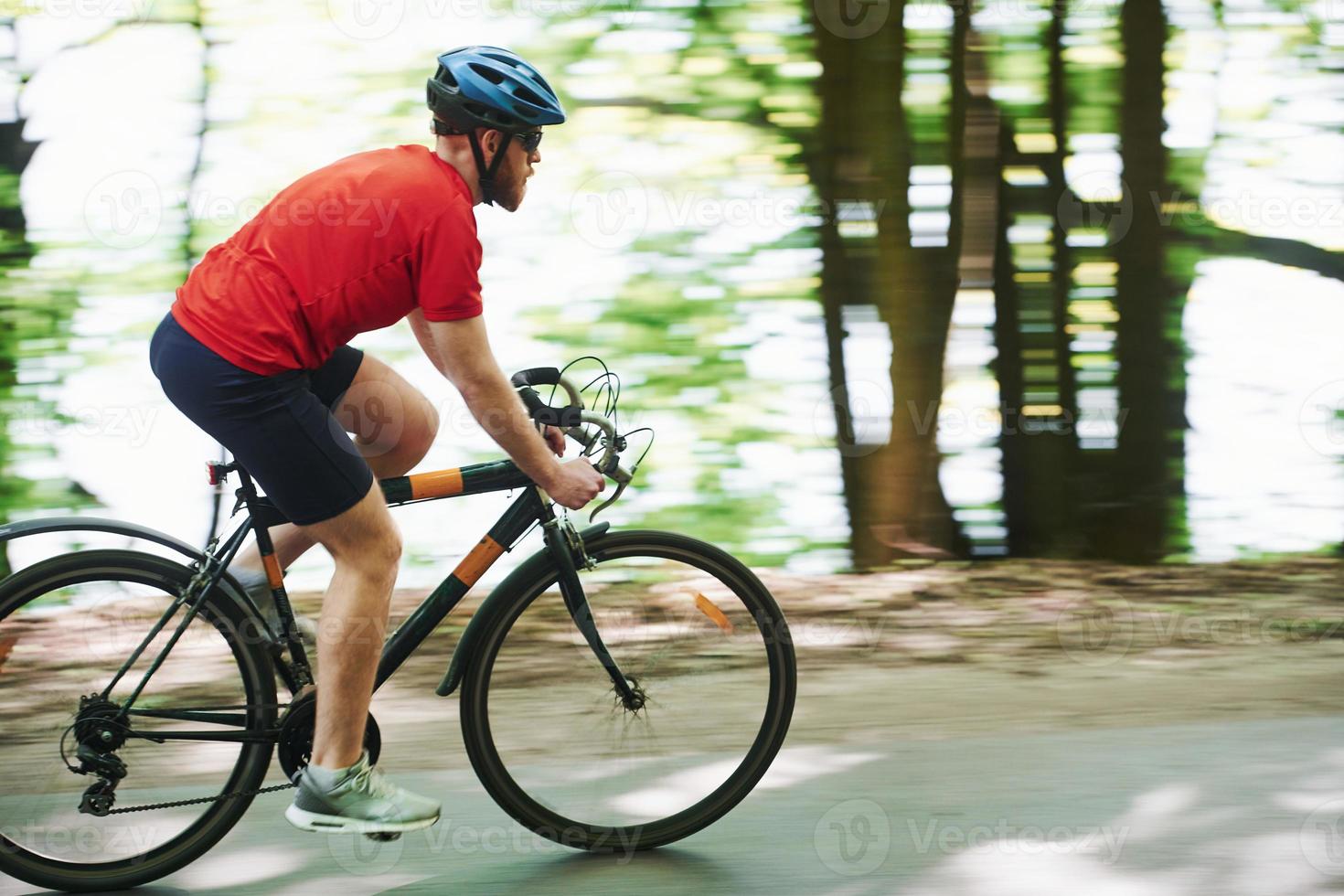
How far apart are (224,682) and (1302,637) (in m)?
4.69

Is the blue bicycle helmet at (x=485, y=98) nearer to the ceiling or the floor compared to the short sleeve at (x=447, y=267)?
nearer to the ceiling

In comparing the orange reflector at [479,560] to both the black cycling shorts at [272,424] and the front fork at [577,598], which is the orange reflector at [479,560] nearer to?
the front fork at [577,598]

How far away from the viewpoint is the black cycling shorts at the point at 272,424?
3.25m

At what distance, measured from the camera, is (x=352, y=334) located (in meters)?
3.33

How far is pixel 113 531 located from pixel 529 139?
1.44 m

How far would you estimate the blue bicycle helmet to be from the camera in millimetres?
3316

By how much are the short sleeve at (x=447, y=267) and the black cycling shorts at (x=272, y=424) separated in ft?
1.29

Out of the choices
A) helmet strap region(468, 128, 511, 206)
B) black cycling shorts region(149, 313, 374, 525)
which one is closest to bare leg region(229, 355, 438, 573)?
black cycling shorts region(149, 313, 374, 525)

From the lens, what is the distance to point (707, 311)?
6.98 m

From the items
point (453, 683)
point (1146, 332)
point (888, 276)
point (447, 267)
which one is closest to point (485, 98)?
point (447, 267)

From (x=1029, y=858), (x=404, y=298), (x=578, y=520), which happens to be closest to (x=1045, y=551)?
(x=578, y=520)

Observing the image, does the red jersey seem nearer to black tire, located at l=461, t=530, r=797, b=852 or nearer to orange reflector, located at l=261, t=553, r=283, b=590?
orange reflector, located at l=261, t=553, r=283, b=590

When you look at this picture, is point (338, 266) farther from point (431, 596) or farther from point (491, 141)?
point (431, 596)

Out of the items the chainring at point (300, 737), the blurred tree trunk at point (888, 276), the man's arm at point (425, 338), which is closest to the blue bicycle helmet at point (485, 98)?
the man's arm at point (425, 338)
